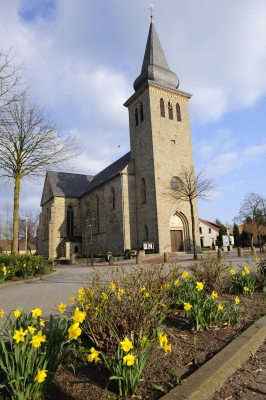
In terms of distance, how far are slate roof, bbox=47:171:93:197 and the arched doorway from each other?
749 inches

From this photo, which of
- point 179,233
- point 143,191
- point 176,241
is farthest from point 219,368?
point 143,191

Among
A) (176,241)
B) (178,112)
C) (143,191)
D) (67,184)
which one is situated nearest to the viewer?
(176,241)

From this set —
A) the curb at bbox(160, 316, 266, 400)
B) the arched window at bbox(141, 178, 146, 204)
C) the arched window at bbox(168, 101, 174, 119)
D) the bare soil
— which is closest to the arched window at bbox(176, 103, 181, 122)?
the arched window at bbox(168, 101, 174, 119)

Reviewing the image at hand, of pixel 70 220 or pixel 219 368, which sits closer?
pixel 219 368

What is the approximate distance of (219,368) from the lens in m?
2.72

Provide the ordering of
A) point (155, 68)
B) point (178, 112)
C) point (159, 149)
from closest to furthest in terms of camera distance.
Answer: point (159, 149) → point (155, 68) → point (178, 112)

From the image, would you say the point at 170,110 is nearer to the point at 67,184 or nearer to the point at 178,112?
the point at 178,112

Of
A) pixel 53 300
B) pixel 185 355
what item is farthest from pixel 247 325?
pixel 53 300

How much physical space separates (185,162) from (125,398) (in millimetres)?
29583

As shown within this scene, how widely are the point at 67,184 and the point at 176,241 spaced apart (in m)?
22.6

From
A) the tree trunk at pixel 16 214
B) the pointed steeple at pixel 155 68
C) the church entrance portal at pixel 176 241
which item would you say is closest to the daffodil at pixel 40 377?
the tree trunk at pixel 16 214

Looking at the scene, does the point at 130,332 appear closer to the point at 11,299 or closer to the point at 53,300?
the point at 53,300

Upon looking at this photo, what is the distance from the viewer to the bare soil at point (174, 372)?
2.46m

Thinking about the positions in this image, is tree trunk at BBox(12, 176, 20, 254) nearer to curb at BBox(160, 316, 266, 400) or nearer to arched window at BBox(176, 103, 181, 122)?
curb at BBox(160, 316, 266, 400)
